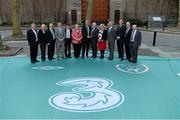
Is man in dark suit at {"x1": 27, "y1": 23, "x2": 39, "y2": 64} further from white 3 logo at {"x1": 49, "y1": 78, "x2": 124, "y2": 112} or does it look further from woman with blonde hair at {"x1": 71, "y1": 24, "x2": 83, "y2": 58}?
white 3 logo at {"x1": 49, "y1": 78, "x2": 124, "y2": 112}

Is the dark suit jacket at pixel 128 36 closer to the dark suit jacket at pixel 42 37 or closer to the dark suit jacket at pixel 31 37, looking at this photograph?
the dark suit jacket at pixel 42 37

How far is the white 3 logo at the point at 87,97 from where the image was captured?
30.1 ft

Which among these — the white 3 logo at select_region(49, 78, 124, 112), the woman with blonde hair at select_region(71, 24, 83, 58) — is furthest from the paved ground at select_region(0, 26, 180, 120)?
the woman with blonde hair at select_region(71, 24, 83, 58)

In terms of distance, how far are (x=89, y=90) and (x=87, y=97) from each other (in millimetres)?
734

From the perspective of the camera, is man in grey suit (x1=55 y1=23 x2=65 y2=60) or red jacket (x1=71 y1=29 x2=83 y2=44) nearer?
man in grey suit (x1=55 y1=23 x2=65 y2=60)

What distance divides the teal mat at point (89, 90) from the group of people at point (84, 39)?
0.58 metres

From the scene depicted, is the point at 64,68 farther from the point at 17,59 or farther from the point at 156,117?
the point at 156,117

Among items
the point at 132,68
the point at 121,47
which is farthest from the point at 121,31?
the point at 132,68

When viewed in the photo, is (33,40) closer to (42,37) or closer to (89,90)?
(42,37)

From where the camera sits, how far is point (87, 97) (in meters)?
10.0

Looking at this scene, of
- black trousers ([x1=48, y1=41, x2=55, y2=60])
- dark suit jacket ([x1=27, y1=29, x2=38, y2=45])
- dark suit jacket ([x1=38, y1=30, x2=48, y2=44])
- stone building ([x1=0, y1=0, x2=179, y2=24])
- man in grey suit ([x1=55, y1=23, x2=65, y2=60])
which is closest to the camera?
dark suit jacket ([x1=27, y1=29, x2=38, y2=45])

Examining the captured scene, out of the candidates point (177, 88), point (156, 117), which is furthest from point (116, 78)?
point (156, 117)

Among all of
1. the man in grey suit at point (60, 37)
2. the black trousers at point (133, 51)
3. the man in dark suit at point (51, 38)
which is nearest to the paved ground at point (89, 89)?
the black trousers at point (133, 51)

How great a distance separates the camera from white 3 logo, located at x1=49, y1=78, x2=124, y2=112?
9180 mm
